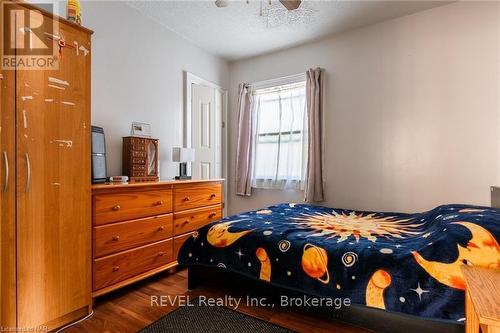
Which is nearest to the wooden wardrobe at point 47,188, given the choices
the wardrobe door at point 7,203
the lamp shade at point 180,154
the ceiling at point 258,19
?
the wardrobe door at point 7,203

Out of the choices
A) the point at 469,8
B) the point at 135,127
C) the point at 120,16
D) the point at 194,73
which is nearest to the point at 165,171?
the point at 135,127

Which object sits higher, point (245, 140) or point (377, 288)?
point (245, 140)

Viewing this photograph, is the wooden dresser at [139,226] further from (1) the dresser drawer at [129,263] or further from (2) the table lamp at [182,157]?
(2) the table lamp at [182,157]

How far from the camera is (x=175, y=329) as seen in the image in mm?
1694

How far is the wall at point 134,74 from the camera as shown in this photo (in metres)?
2.47

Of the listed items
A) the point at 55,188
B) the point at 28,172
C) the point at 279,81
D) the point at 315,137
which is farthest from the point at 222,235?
the point at 279,81

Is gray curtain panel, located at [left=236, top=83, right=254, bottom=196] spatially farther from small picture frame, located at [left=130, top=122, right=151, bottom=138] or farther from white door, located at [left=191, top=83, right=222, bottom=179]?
small picture frame, located at [left=130, top=122, right=151, bottom=138]

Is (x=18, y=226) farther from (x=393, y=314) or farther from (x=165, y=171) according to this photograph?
(x=393, y=314)

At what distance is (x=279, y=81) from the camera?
368cm

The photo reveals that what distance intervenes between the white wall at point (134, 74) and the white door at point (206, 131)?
24 cm

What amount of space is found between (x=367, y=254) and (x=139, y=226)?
1.74 meters

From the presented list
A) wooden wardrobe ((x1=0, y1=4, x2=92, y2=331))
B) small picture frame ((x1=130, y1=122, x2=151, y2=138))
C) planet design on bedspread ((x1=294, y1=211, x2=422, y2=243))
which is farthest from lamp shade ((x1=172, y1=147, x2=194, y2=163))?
planet design on bedspread ((x1=294, y1=211, x2=422, y2=243))

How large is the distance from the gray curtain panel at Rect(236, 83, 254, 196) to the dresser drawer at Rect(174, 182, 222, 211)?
807 millimetres

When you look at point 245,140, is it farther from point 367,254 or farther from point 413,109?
point 367,254
